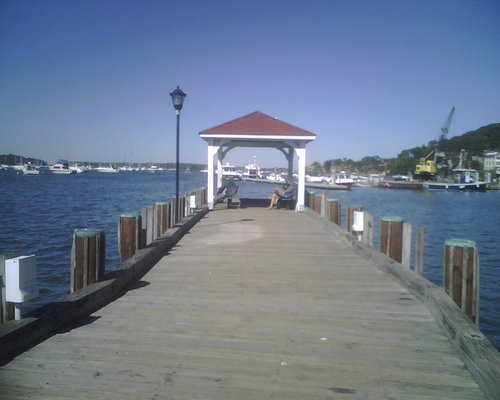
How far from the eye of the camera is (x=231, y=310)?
14.7 feet

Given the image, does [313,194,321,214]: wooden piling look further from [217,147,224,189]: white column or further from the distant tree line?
the distant tree line

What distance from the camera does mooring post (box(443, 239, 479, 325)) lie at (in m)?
4.53

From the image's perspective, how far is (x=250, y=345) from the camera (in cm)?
354

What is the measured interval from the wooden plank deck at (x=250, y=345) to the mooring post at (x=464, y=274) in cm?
46

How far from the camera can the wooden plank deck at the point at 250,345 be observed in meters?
2.82

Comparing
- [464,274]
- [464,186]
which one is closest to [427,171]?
[464,186]

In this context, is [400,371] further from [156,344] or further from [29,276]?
[29,276]

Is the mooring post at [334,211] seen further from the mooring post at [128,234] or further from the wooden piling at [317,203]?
the mooring post at [128,234]

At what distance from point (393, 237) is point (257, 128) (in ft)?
27.4

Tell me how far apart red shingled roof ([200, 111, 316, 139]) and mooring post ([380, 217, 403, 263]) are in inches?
281

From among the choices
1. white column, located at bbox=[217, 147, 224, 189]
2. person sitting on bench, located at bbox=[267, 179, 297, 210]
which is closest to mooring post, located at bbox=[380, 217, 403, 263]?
person sitting on bench, located at bbox=[267, 179, 297, 210]

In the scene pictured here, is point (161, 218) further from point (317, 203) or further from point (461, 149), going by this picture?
point (461, 149)

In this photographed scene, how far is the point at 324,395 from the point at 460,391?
3.29 ft

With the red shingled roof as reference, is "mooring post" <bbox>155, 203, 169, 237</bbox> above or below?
below
